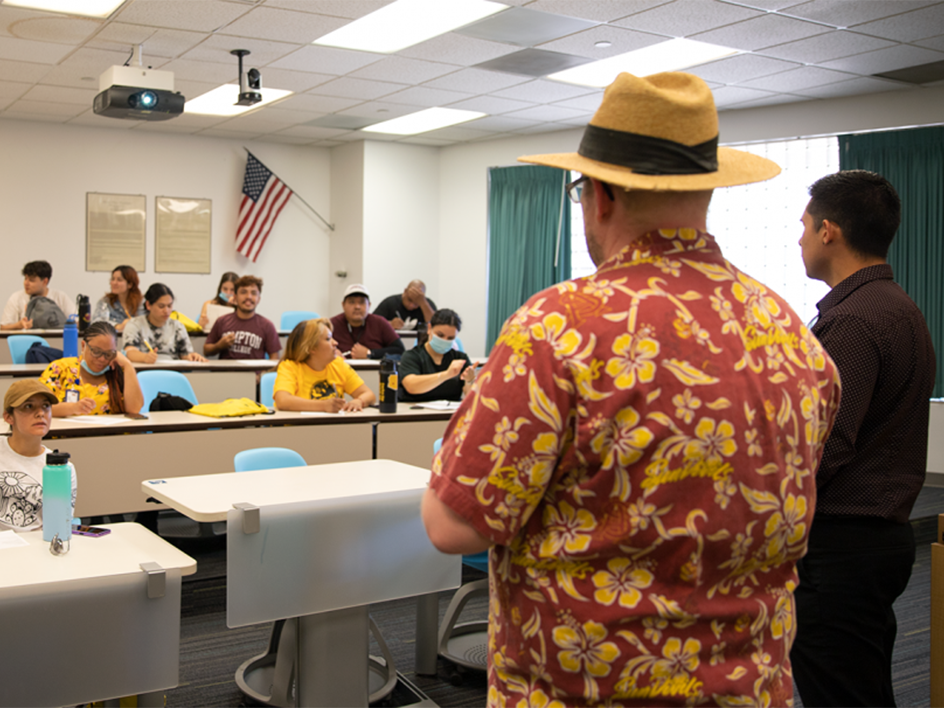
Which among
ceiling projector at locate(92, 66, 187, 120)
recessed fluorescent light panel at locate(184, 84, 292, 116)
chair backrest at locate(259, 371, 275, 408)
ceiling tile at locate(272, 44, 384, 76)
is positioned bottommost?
chair backrest at locate(259, 371, 275, 408)

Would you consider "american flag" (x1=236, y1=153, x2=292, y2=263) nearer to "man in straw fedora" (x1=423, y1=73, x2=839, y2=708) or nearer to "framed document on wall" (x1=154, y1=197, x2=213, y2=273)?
"framed document on wall" (x1=154, y1=197, x2=213, y2=273)

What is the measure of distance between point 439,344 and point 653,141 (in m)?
4.27

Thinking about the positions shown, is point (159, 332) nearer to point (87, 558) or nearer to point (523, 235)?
point (523, 235)

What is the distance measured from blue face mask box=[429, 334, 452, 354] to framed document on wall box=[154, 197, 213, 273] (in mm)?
5340

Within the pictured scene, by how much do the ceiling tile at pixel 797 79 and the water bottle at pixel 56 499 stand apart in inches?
230

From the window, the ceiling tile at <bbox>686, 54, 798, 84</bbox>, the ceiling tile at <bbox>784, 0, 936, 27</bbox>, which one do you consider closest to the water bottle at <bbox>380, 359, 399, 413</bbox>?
the ceiling tile at <bbox>784, 0, 936, 27</bbox>

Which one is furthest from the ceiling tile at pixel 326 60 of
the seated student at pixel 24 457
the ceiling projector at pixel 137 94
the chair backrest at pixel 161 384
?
the seated student at pixel 24 457

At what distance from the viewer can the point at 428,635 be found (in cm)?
312

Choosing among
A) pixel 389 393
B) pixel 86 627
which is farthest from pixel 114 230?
pixel 86 627

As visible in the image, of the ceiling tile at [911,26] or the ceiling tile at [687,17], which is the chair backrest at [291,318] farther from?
the ceiling tile at [911,26]

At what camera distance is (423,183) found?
1005cm

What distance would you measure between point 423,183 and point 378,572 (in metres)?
7.96

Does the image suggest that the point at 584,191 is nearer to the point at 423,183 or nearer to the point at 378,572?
the point at 378,572

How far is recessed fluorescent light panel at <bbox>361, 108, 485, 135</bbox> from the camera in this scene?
27.1ft
